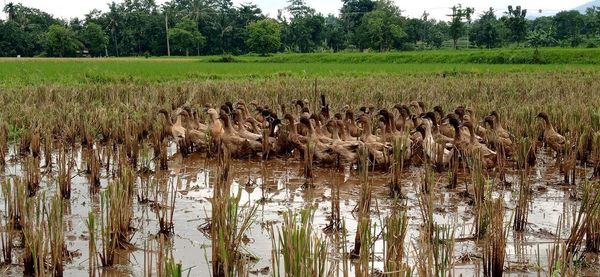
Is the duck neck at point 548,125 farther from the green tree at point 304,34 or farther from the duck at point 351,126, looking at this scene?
the green tree at point 304,34

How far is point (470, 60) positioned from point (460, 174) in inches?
1491

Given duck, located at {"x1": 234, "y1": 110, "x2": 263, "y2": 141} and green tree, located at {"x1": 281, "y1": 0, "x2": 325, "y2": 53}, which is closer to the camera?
duck, located at {"x1": 234, "y1": 110, "x2": 263, "y2": 141}

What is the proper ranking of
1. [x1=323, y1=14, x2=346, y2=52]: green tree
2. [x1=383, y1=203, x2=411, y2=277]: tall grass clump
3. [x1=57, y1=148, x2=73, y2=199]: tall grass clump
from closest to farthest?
[x1=383, y1=203, x2=411, y2=277]: tall grass clump → [x1=57, y1=148, x2=73, y2=199]: tall grass clump → [x1=323, y1=14, x2=346, y2=52]: green tree

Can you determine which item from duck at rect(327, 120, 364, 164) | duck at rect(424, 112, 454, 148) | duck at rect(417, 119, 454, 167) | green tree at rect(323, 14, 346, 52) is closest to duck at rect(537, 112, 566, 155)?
duck at rect(424, 112, 454, 148)

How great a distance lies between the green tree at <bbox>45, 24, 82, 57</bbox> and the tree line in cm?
12

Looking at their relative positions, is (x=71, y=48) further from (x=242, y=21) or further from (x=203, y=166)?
(x=203, y=166)

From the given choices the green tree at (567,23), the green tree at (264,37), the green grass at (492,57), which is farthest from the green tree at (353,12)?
the green grass at (492,57)

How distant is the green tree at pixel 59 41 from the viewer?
71938mm

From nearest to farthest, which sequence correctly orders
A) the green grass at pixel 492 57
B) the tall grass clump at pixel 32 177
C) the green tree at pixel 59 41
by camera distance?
the tall grass clump at pixel 32 177, the green grass at pixel 492 57, the green tree at pixel 59 41

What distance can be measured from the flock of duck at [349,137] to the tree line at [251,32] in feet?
175

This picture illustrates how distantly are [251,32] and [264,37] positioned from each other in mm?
2793

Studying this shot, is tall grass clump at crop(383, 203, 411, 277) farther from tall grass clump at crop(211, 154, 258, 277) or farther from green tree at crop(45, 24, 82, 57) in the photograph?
green tree at crop(45, 24, 82, 57)

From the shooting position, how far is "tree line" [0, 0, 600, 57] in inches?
2756

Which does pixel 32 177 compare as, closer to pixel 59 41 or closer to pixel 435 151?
pixel 435 151
